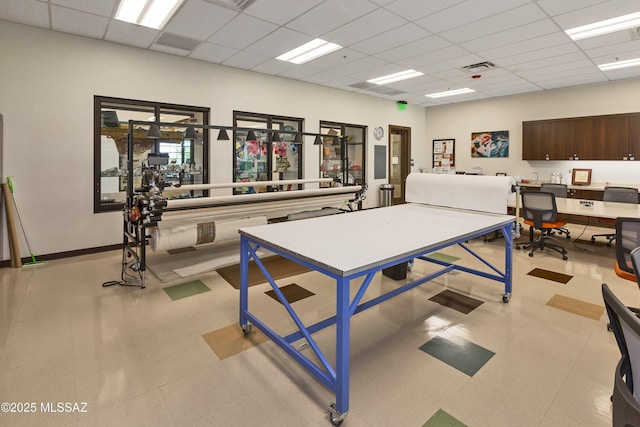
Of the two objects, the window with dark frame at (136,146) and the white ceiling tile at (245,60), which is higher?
the white ceiling tile at (245,60)

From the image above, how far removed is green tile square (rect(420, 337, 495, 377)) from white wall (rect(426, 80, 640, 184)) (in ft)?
22.8

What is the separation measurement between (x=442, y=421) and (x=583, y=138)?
7.90 meters

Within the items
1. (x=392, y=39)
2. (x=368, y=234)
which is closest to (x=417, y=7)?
(x=392, y=39)

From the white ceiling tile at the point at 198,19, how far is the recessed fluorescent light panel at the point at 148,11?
78 millimetres

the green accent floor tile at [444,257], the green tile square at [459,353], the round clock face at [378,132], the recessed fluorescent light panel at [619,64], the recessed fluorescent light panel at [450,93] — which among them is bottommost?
the green tile square at [459,353]

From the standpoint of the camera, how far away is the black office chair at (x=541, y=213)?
477 cm

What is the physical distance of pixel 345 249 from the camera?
82.3 inches

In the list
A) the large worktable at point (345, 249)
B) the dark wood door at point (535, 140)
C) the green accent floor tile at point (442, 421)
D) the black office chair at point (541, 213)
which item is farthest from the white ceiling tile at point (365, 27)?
the dark wood door at point (535, 140)

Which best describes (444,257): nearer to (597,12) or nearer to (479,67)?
(597,12)

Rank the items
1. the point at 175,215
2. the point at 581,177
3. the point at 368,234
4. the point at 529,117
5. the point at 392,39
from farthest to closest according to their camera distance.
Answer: the point at 529,117 → the point at 581,177 → the point at 392,39 → the point at 175,215 → the point at 368,234

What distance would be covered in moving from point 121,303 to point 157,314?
501mm

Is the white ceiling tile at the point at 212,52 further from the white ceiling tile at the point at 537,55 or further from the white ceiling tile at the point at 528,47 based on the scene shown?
the white ceiling tile at the point at 537,55

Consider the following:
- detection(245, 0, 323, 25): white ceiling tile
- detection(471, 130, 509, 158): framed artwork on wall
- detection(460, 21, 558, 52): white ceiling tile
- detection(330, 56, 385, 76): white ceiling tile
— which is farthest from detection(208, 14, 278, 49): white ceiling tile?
detection(471, 130, 509, 158): framed artwork on wall

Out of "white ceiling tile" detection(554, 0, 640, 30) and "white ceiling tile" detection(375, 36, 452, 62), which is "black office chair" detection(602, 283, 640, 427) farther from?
"white ceiling tile" detection(375, 36, 452, 62)
